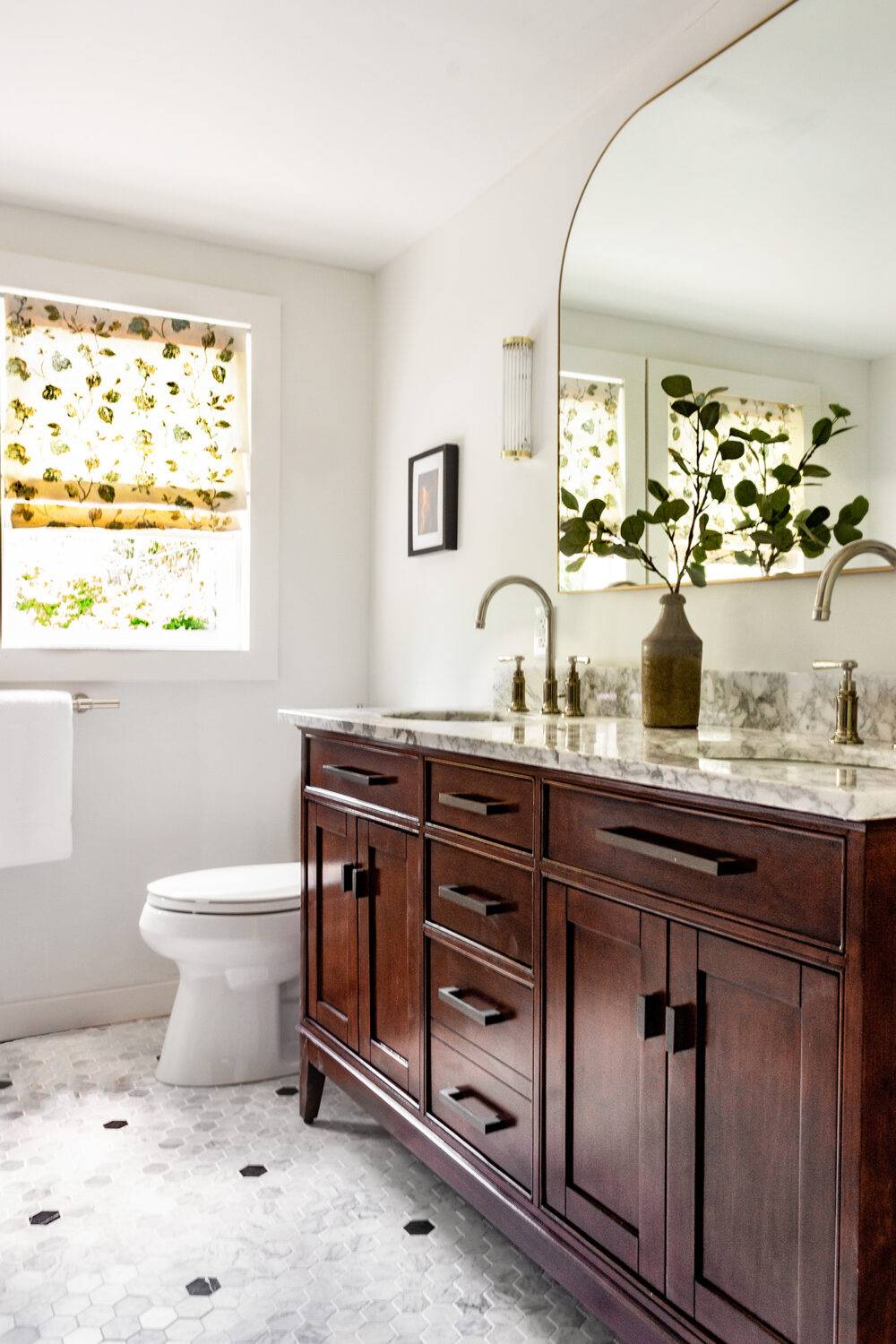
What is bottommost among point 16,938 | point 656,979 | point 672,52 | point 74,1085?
point 74,1085

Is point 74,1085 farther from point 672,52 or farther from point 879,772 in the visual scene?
point 672,52

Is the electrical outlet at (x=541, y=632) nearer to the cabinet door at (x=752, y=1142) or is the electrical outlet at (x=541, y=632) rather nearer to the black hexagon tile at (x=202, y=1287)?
the cabinet door at (x=752, y=1142)

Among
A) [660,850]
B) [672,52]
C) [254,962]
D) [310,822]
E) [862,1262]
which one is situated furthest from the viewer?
[254,962]

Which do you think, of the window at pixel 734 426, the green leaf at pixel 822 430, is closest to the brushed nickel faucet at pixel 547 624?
the window at pixel 734 426

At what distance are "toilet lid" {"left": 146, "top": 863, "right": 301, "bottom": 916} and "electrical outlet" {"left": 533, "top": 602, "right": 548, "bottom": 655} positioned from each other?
83cm

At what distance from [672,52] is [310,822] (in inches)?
69.9

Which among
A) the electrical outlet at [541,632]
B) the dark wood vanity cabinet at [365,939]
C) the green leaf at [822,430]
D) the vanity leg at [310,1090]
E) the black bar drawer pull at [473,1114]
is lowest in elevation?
the vanity leg at [310,1090]

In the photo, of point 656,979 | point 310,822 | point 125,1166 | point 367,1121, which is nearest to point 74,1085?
point 125,1166

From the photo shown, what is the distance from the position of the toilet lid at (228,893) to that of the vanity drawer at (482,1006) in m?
0.73

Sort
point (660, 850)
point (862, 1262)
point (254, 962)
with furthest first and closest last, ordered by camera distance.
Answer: point (254, 962), point (660, 850), point (862, 1262)

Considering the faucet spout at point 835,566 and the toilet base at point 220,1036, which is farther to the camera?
the toilet base at point 220,1036

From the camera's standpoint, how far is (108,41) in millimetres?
2131

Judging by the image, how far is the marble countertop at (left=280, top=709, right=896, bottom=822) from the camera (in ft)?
3.62

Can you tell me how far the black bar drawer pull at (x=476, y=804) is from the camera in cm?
165
